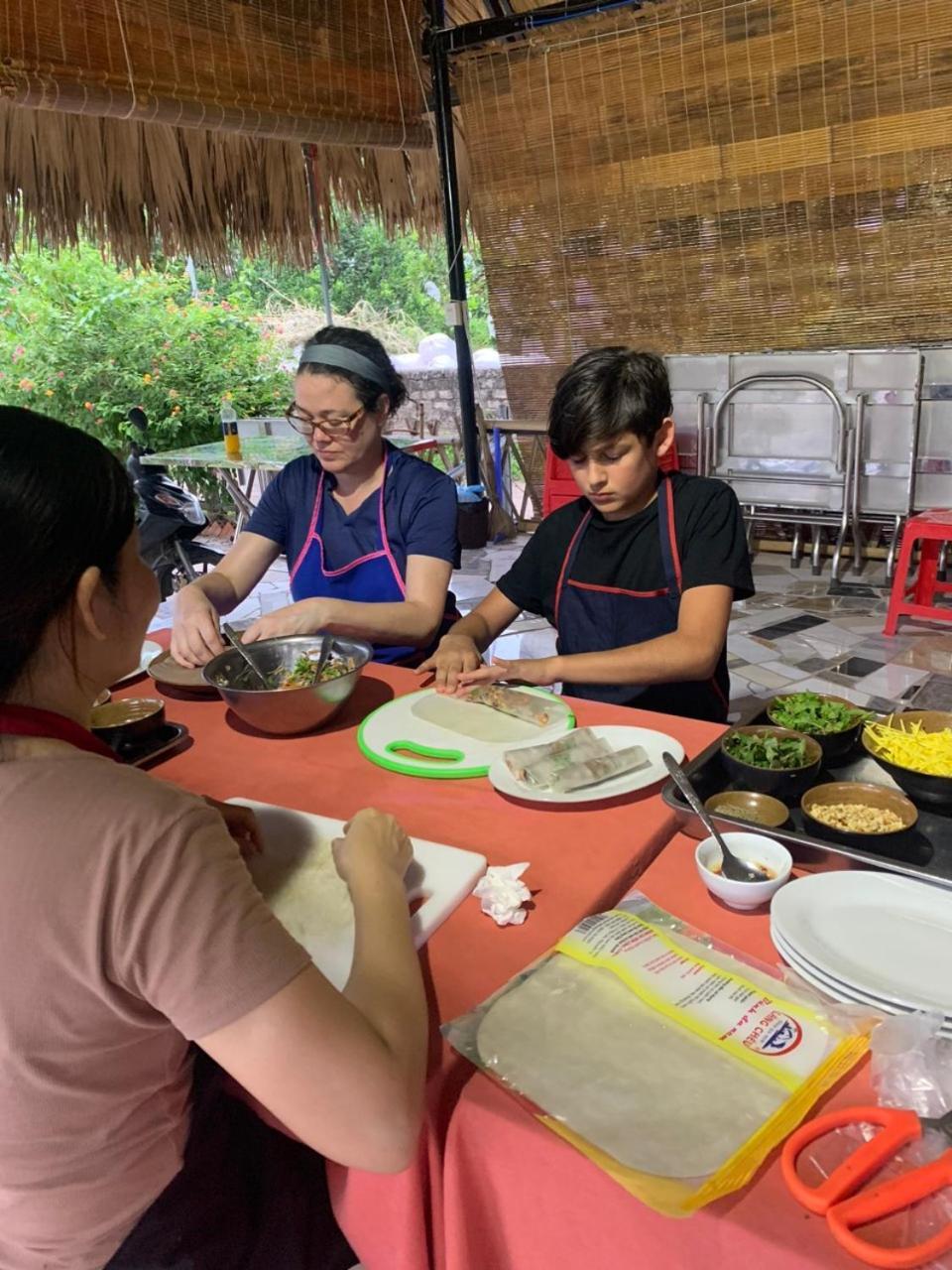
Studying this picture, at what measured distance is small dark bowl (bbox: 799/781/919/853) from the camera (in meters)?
1.23

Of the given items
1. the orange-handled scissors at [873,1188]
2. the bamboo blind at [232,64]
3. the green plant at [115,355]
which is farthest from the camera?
the green plant at [115,355]

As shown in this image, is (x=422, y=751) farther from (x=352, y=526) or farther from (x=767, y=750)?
(x=352, y=526)

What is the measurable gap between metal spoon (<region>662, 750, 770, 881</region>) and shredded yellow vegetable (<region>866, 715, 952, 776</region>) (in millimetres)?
315

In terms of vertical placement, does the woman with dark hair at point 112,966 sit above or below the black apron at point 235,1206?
above

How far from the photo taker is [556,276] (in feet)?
20.3

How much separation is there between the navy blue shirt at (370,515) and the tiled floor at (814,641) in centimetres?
143

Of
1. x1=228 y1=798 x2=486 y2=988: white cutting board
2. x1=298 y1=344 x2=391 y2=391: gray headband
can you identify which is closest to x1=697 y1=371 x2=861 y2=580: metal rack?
x1=298 y1=344 x2=391 y2=391: gray headband

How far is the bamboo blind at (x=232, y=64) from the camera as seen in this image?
3918 millimetres

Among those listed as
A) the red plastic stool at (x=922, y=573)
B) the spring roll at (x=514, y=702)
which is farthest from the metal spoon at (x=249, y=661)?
the red plastic stool at (x=922, y=573)

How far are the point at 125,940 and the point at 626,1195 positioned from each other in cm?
49

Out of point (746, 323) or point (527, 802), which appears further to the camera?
point (746, 323)

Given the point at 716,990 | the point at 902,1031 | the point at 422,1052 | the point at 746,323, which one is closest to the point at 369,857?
the point at 422,1052

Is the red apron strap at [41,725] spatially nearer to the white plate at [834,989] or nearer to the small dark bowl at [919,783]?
the white plate at [834,989]

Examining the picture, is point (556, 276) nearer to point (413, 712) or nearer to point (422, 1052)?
point (413, 712)
